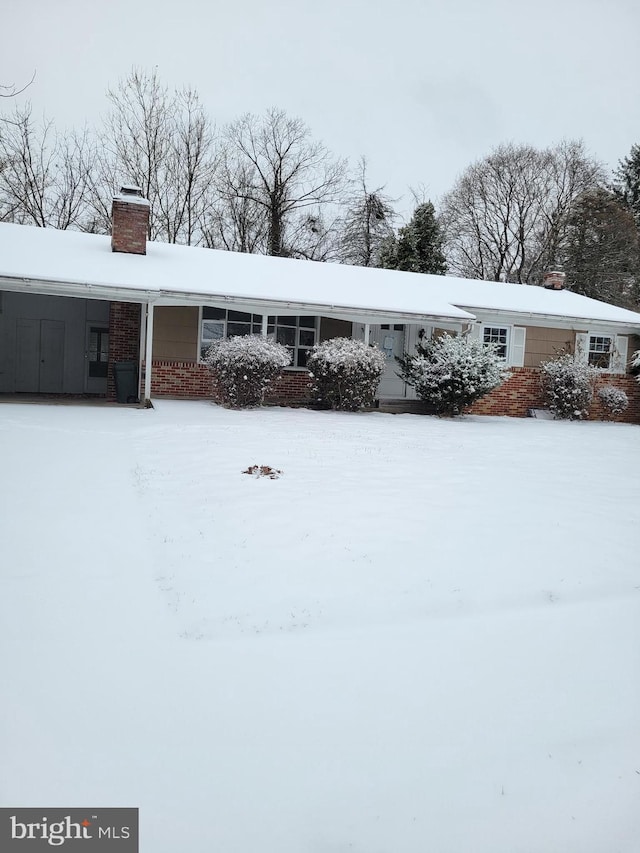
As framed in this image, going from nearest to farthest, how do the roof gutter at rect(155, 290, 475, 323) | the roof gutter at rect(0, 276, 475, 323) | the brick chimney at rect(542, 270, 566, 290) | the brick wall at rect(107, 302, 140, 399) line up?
the roof gutter at rect(0, 276, 475, 323) < the roof gutter at rect(155, 290, 475, 323) < the brick wall at rect(107, 302, 140, 399) < the brick chimney at rect(542, 270, 566, 290)

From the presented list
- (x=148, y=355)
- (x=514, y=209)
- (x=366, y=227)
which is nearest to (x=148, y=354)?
(x=148, y=355)

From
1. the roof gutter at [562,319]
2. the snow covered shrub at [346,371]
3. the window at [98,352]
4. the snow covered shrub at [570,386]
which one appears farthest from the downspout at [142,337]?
the snow covered shrub at [570,386]

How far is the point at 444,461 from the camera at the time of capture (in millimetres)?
8688

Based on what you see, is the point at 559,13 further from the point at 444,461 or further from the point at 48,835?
the point at 48,835

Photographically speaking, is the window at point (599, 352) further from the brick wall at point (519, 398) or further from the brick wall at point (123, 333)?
the brick wall at point (123, 333)

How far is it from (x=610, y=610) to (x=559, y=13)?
60.9ft

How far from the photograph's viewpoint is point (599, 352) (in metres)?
18.4

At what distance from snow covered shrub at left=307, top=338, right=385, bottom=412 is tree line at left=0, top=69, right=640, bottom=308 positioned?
13.2 metres

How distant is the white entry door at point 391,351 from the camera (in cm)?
1722

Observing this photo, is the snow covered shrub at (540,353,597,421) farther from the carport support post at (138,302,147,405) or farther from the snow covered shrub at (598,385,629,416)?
the carport support post at (138,302,147,405)

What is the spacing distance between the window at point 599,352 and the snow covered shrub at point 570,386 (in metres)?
1.39

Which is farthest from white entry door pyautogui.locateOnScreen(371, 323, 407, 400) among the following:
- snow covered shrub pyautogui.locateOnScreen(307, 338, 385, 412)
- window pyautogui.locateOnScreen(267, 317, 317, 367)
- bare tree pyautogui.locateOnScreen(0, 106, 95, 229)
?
bare tree pyautogui.locateOnScreen(0, 106, 95, 229)

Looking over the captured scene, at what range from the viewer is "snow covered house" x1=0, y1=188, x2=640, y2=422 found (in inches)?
543
